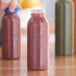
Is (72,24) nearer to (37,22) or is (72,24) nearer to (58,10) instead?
(58,10)

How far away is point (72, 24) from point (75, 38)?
7 cm

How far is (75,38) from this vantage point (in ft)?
4.74

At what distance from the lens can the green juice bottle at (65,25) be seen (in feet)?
4.59

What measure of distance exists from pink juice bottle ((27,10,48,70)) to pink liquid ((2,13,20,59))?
21 cm

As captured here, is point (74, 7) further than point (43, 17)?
Yes

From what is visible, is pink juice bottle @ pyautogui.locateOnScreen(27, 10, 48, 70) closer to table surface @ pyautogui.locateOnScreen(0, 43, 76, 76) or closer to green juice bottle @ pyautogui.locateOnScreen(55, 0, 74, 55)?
table surface @ pyautogui.locateOnScreen(0, 43, 76, 76)

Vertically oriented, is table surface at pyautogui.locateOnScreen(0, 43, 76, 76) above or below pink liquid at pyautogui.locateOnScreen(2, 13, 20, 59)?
below

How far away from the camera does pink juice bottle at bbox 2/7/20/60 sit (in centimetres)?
133

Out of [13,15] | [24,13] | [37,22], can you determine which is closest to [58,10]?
[13,15]

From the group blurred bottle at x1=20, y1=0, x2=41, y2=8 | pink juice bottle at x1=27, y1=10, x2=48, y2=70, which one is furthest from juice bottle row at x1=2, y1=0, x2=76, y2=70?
blurred bottle at x1=20, y1=0, x2=41, y2=8

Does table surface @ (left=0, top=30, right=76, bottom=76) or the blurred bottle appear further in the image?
the blurred bottle

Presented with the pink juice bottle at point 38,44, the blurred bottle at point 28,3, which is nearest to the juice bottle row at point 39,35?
the pink juice bottle at point 38,44

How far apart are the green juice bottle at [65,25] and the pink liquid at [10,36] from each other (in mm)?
178

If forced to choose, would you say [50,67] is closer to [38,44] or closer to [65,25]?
[38,44]
